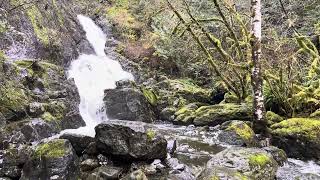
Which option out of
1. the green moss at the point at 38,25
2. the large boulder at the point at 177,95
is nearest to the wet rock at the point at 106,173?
the large boulder at the point at 177,95

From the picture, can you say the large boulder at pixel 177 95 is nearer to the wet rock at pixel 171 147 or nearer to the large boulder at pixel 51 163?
the wet rock at pixel 171 147

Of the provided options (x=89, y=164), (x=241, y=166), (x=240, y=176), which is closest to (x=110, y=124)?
(x=89, y=164)

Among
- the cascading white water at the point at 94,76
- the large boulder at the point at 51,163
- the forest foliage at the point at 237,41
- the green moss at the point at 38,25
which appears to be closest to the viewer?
the large boulder at the point at 51,163

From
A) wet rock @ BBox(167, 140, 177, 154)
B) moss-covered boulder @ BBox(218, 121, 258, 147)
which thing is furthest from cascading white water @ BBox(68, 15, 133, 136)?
moss-covered boulder @ BBox(218, 121, 258, 147)

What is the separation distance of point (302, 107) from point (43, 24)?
1395 centimetres

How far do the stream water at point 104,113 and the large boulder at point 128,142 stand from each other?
86 cm

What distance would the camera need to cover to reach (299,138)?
907 cm

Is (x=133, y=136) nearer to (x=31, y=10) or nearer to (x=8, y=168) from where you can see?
(x=8, y=168)

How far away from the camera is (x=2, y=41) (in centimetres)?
1560

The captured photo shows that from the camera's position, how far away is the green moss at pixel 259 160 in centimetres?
670

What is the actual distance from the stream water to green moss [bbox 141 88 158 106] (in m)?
2.07

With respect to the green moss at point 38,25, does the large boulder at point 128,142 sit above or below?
below

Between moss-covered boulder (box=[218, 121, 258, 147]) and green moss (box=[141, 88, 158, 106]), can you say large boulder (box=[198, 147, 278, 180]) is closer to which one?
moss-covered boulder (box=[218, 121, 258, 147])

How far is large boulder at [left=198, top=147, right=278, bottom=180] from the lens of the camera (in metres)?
6.08
